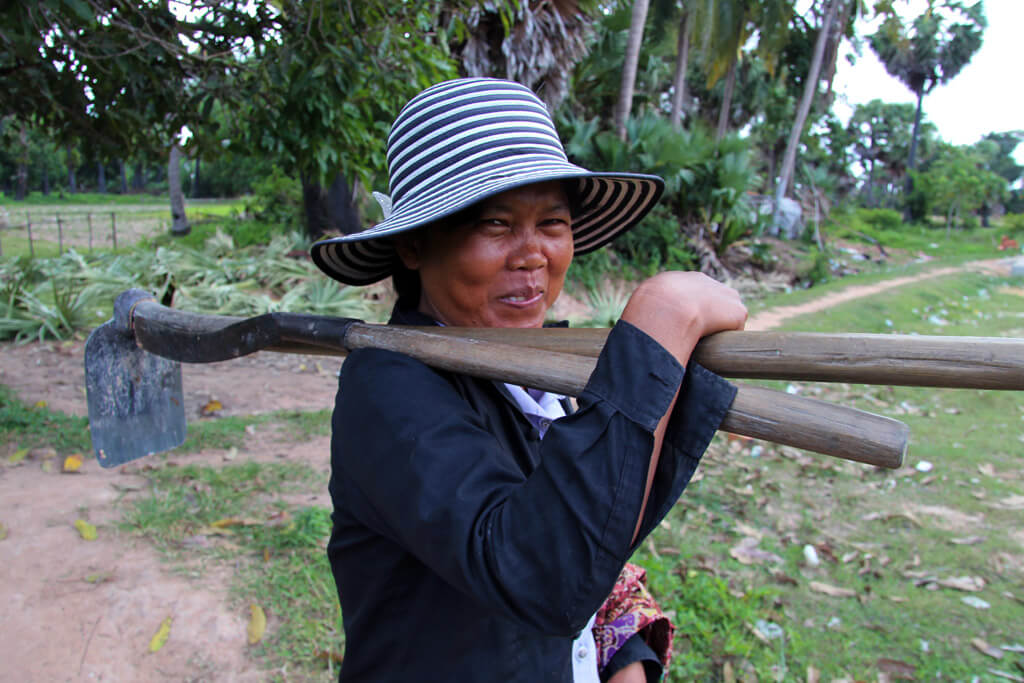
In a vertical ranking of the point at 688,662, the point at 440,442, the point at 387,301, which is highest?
the point at 440,442

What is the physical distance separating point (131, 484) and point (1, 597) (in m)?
1.03

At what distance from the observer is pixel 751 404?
0.96 metres

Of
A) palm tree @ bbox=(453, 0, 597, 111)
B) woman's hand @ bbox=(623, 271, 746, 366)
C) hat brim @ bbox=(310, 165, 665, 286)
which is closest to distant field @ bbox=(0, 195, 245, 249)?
palm tree @ bbox=(453, 0, 597, 111)

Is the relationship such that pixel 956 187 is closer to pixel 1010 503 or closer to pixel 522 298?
pixel 1010 503

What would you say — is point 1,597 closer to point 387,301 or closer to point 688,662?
point 688,662

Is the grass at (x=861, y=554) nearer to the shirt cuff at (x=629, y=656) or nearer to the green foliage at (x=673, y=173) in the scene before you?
the shirt cuff at (x=629, y=656)

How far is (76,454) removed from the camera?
13.0ft

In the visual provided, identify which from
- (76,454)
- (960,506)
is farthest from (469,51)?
(960,506)

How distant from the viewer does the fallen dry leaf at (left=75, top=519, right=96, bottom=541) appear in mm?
2951

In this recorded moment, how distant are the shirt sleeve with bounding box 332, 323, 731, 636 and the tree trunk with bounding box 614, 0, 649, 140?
11769mm

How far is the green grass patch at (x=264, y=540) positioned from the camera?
8.39ft

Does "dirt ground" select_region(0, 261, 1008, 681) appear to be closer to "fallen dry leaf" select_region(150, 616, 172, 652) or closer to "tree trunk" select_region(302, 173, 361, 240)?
"fallen dry leaf" select_region(150, 616, 172, 652)

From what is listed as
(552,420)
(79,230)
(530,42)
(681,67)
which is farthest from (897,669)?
(79,230)

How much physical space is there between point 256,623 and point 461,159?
6.88ft
